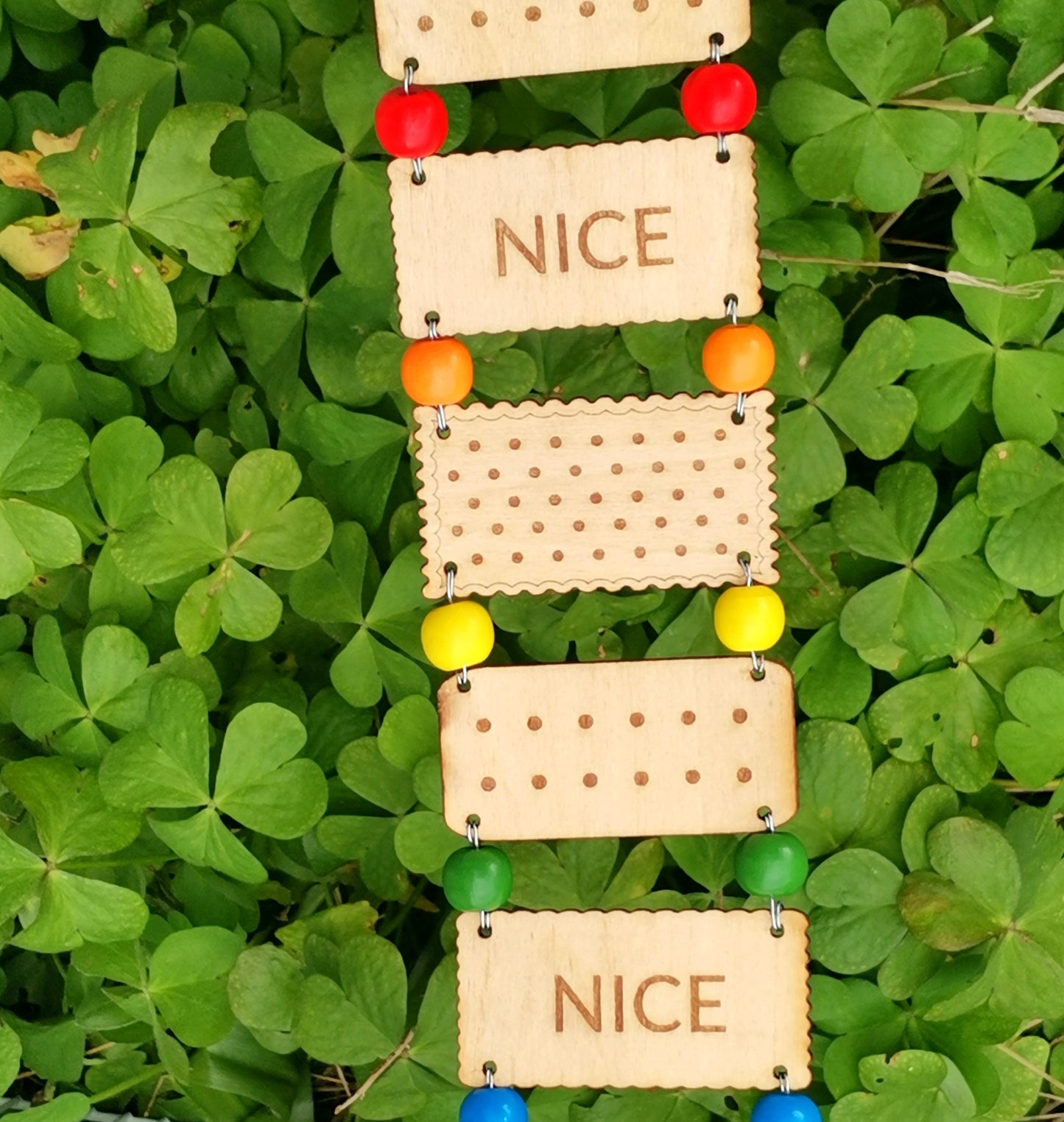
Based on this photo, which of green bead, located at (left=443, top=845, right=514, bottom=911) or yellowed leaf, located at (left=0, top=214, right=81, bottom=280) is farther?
yellowed leaf, located at (left=0, top=214, right=81, bottom=280)

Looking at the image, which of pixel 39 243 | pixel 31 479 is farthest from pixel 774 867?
pixel 39 243

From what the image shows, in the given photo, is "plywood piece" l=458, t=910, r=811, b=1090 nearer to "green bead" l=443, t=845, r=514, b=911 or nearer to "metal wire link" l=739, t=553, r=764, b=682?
"green bead" l=443, t=845, r=514, b=911

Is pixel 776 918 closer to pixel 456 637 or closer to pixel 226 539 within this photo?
pixel 456 637

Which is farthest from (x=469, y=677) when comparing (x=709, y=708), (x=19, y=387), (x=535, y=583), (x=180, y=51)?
(x=180, y=51)

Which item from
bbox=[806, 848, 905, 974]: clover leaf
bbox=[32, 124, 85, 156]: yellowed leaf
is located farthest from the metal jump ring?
bbox=[32, 124, 85, 156]: yellowed leaf

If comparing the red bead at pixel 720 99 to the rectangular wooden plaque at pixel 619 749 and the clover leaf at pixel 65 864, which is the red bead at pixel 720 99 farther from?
the clover leaf at pixel 65 864

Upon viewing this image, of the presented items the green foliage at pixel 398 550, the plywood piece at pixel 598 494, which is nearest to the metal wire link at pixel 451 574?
the plywood piece at pixel 598 494
